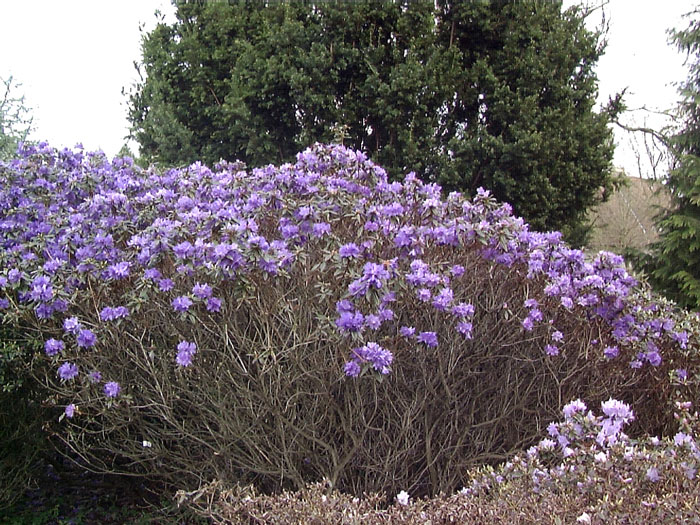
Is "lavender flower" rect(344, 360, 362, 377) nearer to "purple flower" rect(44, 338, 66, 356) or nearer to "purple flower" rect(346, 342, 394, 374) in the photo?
"purple flower" rect(346, 342, 394, 374)

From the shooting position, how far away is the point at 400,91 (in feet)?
21.6

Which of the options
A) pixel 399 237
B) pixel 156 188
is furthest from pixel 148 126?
pixel 399 237

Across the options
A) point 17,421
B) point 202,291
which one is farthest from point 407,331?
point 17,421

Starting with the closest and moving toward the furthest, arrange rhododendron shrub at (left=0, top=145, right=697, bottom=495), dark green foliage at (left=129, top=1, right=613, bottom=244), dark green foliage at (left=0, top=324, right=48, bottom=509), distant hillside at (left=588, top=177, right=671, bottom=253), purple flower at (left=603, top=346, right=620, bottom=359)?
rhododendron shrub at (left=0, top=145, right=697, bottom=495) < purple flower at (left=603, top=346, right=620, bottom=359) < dark green foliage at (left=0, top=324, right=48, bottom=509) < dark green foliage at (left=129, top=1, right=613, bottom=244) < distant hillside at (left=588, top=177, right=671, bottom=253)

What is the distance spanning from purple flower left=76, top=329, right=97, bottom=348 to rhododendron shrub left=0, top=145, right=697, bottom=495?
2cm

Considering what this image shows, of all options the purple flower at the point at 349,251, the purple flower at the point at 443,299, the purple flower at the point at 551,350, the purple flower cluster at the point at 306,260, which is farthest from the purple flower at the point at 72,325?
the purple flower at the point at 551,350

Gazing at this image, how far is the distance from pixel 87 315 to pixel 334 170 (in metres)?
1.57

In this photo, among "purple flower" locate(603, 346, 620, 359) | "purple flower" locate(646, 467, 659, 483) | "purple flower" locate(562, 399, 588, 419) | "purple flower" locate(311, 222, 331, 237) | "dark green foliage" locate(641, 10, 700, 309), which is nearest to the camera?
"purple flower" locate(646, 467, 659, 483)

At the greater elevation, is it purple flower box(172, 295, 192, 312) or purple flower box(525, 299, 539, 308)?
purple flower box(525, 299, 539, 308)

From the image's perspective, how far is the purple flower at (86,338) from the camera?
10.7 ft

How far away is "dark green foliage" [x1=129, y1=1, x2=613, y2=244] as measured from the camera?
6773 millimetres

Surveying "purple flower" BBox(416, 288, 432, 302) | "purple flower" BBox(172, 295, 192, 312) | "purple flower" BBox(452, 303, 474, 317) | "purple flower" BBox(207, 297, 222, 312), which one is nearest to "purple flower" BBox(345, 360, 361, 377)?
"purple flower" BBox(416, 288, 432, 302)

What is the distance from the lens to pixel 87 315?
352cm

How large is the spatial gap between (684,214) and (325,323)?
21.5ft
